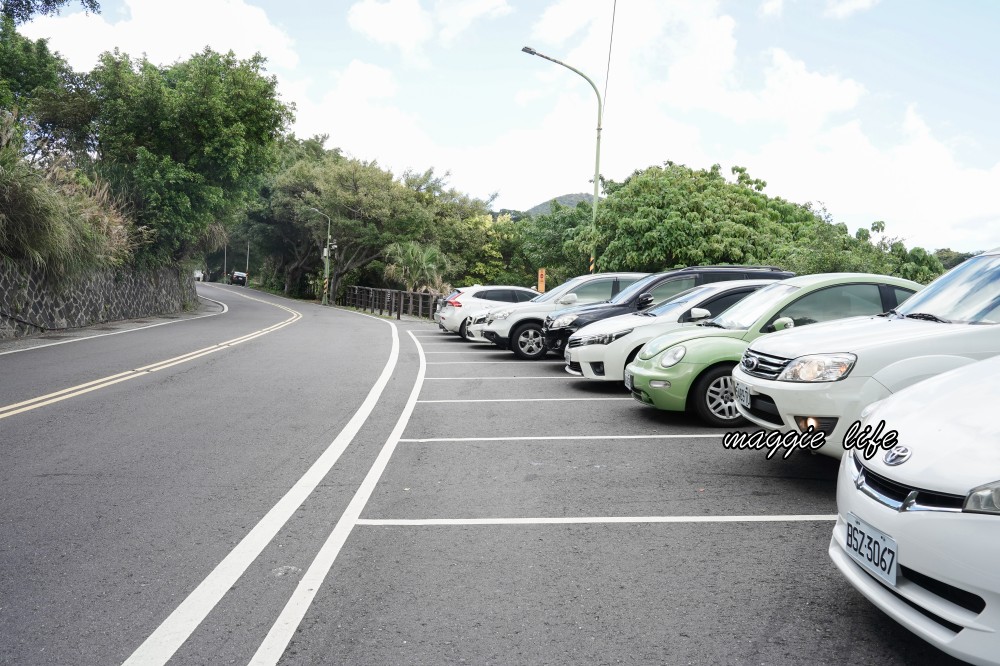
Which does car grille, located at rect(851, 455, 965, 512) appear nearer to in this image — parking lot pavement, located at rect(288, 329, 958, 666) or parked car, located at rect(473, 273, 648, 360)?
parking lot pavement, located at rect(288, 329, 958, 666)

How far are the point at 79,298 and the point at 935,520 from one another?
25984 millimetres

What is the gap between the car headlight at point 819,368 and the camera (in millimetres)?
5477

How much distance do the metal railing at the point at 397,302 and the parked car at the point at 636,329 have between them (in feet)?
67.0

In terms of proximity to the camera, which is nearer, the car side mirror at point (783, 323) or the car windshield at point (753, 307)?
the car side mirror at point (783, 323)

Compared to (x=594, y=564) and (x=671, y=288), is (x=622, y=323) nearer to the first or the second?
(x=671, y=288)

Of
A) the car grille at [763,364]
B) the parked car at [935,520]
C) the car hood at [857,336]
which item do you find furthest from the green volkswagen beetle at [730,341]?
the parked car at [935,520]

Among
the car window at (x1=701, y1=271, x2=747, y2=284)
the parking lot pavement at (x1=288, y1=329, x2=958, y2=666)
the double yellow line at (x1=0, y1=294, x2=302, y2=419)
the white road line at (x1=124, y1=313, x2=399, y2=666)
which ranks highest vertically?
the car window at (x1=701, y1=271, x2=747, y2=284)

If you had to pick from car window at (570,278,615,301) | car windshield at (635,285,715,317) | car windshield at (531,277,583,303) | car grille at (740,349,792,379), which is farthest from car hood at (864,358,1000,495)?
car windshield at (531,277,583,303)

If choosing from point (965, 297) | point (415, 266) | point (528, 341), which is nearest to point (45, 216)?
point (528, 341)

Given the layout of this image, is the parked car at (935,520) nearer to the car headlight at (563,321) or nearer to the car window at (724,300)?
the car window at (724,300)

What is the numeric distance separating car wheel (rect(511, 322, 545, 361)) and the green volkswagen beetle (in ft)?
24.0

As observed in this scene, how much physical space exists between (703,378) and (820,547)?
3619 millimetres

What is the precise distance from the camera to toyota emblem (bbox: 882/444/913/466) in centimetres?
323

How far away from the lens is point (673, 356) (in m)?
8.10
